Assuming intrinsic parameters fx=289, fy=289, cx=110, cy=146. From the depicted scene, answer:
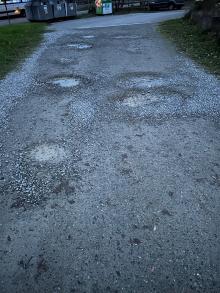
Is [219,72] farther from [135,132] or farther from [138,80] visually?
[135,132]

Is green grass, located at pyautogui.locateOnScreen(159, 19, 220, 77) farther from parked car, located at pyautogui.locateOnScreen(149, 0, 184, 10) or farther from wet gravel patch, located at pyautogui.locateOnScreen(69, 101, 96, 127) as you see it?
parked car, located at pyautogui.locateOnScreen(149, 0, 184, 10)

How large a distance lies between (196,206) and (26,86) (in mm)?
5751

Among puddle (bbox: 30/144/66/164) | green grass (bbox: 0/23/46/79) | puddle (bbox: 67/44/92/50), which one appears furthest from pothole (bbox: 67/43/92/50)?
puddle (bbox: 30/144/66/164)

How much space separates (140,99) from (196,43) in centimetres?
642

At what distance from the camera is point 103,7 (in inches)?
1011

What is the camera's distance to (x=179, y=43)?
11820mm

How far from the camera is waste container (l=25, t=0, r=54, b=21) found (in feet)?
69.5

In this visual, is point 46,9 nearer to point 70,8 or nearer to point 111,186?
point 70,8

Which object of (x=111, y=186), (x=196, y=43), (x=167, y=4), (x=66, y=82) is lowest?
(x=111, y=186)

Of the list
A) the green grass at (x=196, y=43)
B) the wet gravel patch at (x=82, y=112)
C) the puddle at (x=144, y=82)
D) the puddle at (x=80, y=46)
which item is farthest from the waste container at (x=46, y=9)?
the wet gravel patch at (x=82, y=112)

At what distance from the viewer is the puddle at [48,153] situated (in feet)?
14.2

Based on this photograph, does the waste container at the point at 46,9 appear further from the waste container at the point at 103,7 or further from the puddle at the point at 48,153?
the puddle at the point at 48,153

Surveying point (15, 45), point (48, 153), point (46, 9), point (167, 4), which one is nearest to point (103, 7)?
point (167, 4)

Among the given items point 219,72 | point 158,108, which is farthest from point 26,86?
point 219,72
